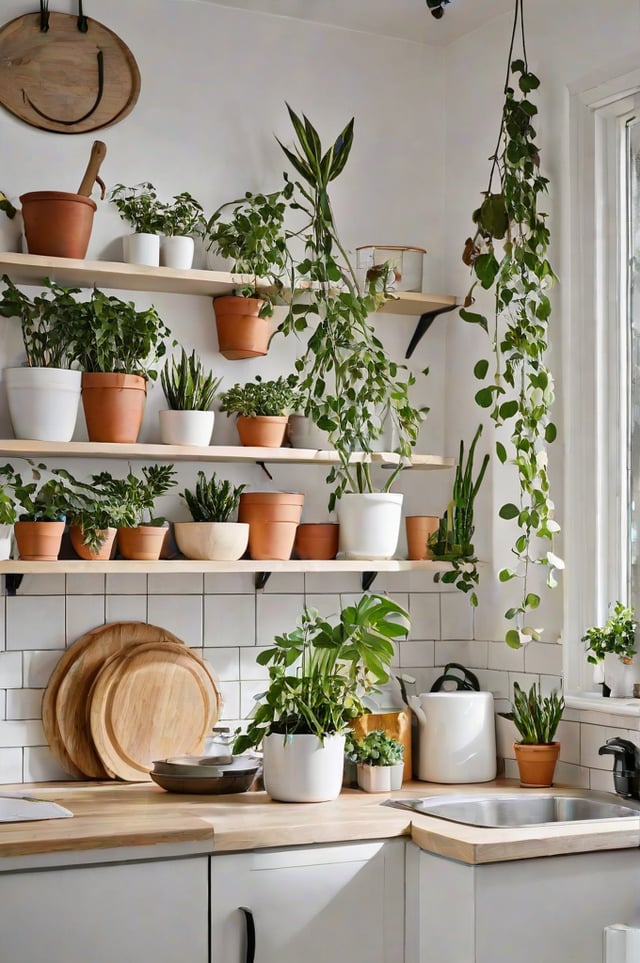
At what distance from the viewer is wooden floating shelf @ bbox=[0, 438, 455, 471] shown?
2729 millimetres

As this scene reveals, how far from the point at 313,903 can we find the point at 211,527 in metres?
0.94

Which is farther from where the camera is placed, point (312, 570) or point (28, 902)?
point (312, 570)

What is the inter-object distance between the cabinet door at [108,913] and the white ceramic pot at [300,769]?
0.42 meters

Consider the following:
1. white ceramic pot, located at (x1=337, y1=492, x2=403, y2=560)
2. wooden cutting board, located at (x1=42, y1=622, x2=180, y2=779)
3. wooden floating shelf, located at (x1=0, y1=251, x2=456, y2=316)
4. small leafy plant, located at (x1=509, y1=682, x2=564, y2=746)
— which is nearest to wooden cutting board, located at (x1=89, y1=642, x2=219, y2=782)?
wooden cutting board, located at (x1=42, y1=622, x2=180, y2=779)

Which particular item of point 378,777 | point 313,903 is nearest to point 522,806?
point 378,777

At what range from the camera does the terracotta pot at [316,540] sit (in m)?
3.10

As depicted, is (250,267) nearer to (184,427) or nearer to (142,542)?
(184,427)

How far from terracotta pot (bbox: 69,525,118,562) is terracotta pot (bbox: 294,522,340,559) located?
0.53 metres

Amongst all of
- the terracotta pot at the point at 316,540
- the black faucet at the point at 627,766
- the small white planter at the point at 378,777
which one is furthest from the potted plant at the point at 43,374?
the black faucet at the point at 627,766

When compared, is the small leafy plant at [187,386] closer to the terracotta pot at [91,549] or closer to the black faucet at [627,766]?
the terracotta pot at [91,549]

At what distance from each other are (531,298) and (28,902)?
6.29ft

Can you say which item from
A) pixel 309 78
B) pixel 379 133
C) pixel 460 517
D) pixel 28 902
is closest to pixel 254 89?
pixel 309 78

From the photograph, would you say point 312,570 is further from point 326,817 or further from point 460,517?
point 326,817

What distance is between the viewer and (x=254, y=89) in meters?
3.23
